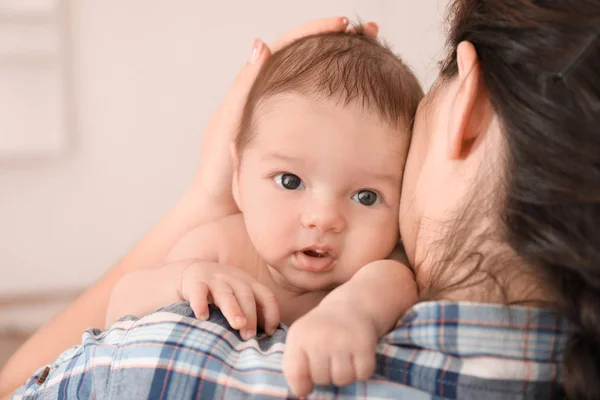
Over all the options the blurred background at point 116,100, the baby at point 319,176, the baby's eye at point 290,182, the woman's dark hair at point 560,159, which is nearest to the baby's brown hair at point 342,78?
the baby at point 319,176

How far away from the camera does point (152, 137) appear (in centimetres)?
217

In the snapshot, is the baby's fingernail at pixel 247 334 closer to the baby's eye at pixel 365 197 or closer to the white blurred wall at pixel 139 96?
the baby's eye at pixel 365 197

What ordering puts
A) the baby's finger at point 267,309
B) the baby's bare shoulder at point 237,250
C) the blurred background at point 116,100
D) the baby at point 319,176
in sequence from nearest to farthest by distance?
the baby's finger at point 267,309 → the baby at point 319,176 → the baby's bare shoulder at point 237,250 → the blurred background at point 116,100

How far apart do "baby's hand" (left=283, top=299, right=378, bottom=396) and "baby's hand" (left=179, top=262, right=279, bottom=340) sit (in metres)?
0.12

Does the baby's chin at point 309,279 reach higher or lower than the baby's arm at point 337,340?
lower

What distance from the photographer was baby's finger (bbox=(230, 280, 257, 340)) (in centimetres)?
81

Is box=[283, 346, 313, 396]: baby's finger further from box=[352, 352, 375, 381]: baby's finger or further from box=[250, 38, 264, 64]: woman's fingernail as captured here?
box=[250, 38, 264, 64]: woman's fingernail

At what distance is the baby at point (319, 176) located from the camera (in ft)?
3.16

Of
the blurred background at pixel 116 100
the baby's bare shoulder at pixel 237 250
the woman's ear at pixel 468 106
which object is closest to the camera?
the woman's ear at pixel 468 106

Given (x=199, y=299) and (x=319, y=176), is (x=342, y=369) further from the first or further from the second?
(x=319, y=176)

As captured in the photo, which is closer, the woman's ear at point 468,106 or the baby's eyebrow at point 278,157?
the woman's ear at point 468,106

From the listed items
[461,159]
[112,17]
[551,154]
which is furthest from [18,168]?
[551,154]

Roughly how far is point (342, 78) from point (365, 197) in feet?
0.59

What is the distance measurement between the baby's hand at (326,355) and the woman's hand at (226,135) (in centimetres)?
59
